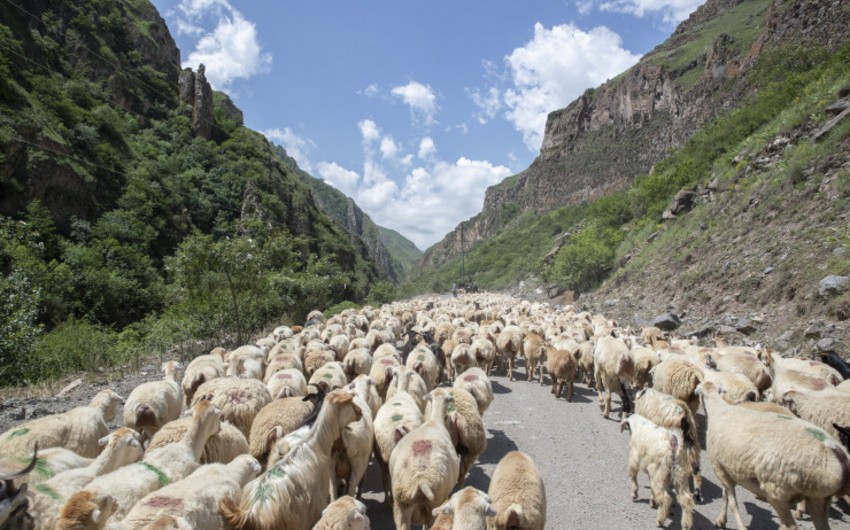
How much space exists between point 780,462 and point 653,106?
4371 inches

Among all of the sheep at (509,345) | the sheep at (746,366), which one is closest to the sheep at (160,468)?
the sheep at (746,366)

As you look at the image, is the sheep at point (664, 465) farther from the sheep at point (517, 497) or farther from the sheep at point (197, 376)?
the sheep at point (197, 376)

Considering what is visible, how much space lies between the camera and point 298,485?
4.30 metres

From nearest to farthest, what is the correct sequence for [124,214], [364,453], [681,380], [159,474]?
1. [159,474]
2. [364,453]
3. [681,380]
4. [124,214]

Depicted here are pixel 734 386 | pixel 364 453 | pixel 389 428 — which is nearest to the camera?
pixel 364 453

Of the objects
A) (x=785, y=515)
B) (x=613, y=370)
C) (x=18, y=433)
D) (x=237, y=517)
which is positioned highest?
(x=18, y=433)

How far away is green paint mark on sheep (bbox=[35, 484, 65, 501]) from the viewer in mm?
3863

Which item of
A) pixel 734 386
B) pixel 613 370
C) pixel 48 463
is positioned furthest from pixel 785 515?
pixel 48 463

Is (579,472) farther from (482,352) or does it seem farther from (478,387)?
(482,352)

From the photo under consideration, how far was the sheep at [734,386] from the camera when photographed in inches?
271

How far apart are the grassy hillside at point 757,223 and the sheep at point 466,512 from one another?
11465 millimetres

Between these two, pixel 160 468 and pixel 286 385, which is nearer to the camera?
pixel 160 468

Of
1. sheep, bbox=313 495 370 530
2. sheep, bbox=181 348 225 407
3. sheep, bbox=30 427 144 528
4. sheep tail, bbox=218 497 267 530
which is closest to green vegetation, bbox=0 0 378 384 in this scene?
sheep, bbox=181 348 225 407

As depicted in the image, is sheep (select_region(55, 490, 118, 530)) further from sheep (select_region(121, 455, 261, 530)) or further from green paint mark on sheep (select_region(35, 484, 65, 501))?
green paint mark on sheep (select_region(35, 484, 65, 501))
